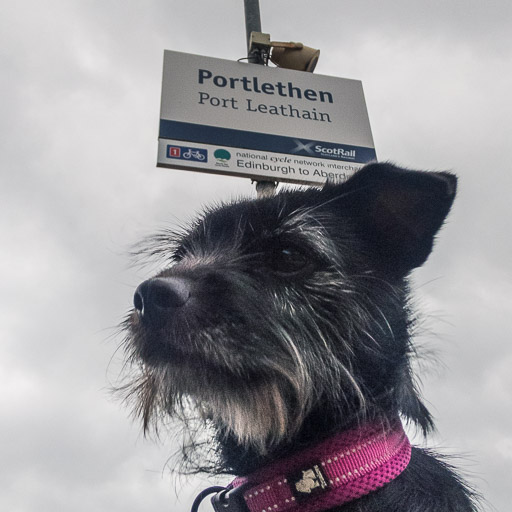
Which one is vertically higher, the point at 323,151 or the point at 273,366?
the point at 323,151

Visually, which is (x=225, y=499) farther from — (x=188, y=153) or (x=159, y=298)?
(x=188, y=153)

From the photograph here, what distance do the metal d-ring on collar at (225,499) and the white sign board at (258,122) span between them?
3.02 m

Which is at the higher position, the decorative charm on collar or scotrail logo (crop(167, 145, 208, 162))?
scotrail logo (crop(167, 145, 208, 162))

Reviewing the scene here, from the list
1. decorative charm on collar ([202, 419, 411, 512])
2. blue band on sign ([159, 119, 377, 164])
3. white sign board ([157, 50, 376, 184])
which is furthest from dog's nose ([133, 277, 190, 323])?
blue band on sign ([159, 119, 377, 164])

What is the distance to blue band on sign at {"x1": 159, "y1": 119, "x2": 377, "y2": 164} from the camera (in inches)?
171

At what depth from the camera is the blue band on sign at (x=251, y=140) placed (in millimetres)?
4334

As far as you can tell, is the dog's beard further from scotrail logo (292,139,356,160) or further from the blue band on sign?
scotrail logo (292,139,356,160)

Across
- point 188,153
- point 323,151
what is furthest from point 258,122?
point 188,153

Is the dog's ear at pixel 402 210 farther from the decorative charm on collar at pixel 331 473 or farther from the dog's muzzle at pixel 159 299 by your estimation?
the dog's muzzle at pixel 159 299

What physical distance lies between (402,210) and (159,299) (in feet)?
3.48

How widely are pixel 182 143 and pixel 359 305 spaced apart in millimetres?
3152

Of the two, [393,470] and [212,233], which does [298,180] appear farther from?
[393,470]

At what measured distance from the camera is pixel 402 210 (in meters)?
1.83

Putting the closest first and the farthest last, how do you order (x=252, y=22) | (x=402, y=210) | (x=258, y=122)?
(x=402, y=210) → (x=258, y=122) → (x=252, y=22)
